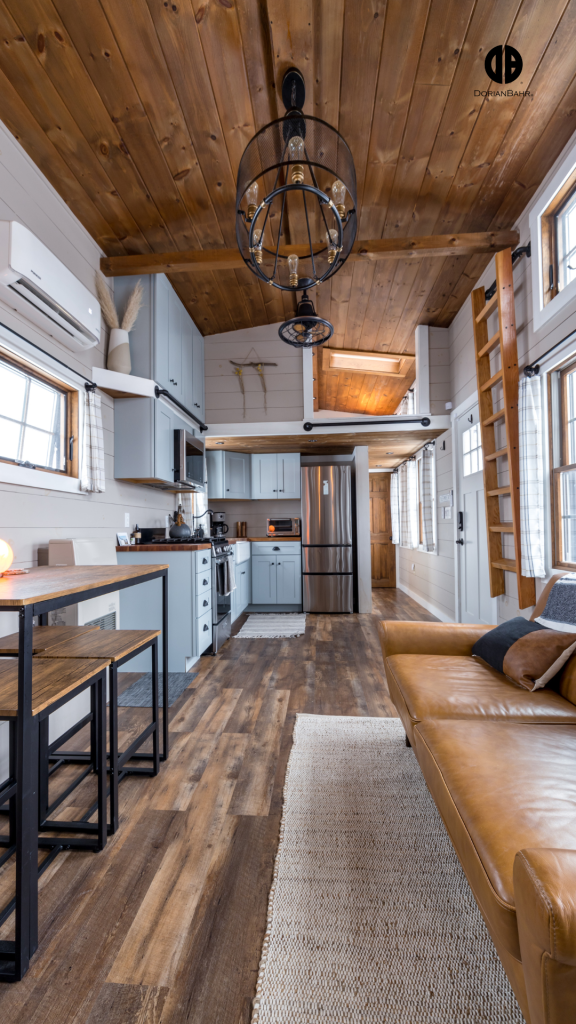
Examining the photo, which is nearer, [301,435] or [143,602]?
[143,602]

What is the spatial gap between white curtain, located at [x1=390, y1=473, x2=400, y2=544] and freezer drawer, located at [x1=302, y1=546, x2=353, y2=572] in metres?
2.01

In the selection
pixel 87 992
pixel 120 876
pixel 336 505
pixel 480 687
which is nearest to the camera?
pixel 87 992

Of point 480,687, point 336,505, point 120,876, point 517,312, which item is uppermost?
point 517,312

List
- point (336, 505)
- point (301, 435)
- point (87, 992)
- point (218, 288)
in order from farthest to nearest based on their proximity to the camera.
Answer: point (336, 505) → point (301, 435) → point (218, 288) → point (87, 992)

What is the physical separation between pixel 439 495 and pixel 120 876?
4.69 m

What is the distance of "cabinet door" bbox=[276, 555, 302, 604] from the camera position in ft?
19.2

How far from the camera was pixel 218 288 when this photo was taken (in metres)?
4.43

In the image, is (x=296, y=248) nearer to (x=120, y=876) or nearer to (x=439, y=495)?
(x=439, y=495)

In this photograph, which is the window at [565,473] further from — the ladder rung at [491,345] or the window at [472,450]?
the window at [472,450]

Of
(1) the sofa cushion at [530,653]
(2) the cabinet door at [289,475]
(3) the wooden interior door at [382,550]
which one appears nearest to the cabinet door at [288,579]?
(2) the cabinet door at [289,475]

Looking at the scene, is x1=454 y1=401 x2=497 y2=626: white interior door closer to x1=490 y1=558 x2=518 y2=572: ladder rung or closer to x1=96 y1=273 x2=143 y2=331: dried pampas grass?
x1=490 y1=558 x2=518 y2=572: ladder rung

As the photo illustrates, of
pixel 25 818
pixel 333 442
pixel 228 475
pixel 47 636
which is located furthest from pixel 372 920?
pixel 228 475

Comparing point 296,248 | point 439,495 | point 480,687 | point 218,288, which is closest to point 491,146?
point 296,248

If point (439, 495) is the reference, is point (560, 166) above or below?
above
